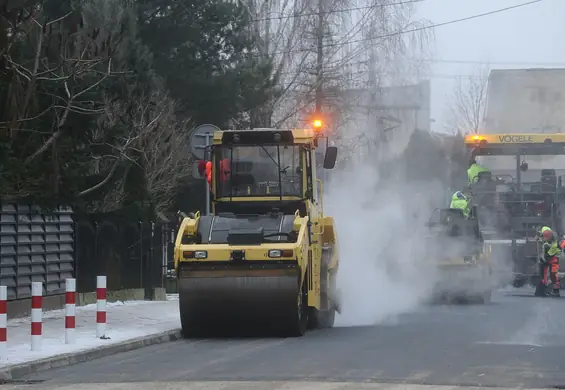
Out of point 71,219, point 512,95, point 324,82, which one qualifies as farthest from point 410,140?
point 71,219

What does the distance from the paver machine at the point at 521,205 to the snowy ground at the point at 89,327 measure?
29.0 feet

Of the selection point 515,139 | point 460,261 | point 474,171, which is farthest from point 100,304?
point 515,139

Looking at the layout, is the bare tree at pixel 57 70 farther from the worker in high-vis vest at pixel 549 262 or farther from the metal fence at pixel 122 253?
the worker in high-vis vest at pixel 549 262

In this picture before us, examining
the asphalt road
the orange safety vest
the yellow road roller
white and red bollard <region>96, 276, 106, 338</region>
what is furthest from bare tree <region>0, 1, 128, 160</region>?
the asphalt road

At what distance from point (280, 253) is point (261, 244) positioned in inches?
14.6

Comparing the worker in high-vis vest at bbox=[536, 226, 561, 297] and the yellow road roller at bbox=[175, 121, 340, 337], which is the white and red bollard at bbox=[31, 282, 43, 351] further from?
the worker in high-vis vest at bbox=[536, 226, 561, 297]

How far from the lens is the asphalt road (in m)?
11.6

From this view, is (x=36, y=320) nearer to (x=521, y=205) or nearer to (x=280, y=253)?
(x=280, y=253)

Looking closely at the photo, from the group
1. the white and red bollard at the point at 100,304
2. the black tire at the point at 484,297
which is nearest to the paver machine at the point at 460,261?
the black tire at the point at 484,297

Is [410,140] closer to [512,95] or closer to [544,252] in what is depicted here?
[512,95]

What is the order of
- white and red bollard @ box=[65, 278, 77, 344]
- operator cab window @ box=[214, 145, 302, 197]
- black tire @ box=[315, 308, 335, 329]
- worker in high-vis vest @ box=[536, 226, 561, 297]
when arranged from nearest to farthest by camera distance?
white and red bollard @ box=[65, 278, 77, 344] < operator cab window @ box=[214, 145, 302, 197] < black tire @ box=[315, 308, 335, 329] < worker in high-vis vest @ box=[536, 226, 561, 297]

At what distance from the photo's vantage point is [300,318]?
16688 millimetres

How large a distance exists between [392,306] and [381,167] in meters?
8.92

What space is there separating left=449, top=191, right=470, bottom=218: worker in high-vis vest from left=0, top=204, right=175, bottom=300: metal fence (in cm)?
647
